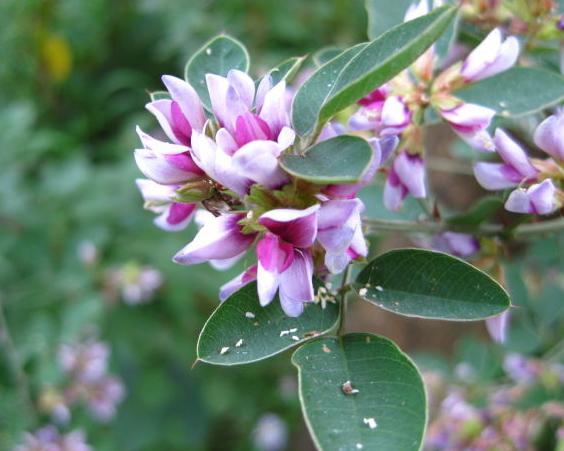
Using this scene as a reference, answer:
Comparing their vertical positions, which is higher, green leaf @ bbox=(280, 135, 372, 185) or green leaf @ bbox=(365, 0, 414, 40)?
green leaf @ bbox=(280, 135, 372, 185)

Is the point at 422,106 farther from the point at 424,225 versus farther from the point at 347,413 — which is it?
the point at 347,413

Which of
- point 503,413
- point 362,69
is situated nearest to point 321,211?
point 362,69

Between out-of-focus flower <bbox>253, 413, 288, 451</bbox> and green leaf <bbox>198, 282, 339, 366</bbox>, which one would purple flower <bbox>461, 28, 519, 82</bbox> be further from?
out-of-focus flower <bbox>253, 413, 288, 451</bbox>

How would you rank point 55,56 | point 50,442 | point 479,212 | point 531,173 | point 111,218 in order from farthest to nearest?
1. point 55,56
2. point 111,218
3. point 50,442
4. point 479,212
5. point 531,173

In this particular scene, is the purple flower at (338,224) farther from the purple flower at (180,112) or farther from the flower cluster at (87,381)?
the flower cluster at (87,381)

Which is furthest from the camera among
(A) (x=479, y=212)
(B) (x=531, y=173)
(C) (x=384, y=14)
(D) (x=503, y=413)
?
(D) (x=503, y=413)

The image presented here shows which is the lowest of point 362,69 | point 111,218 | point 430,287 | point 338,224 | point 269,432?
point 269,432

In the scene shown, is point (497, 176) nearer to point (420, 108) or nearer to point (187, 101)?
point (420, 108)

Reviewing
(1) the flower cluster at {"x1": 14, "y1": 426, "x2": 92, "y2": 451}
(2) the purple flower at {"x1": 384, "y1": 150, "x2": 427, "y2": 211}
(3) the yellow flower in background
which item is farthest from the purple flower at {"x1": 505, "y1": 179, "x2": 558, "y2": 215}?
(3) the yellow flower in background
